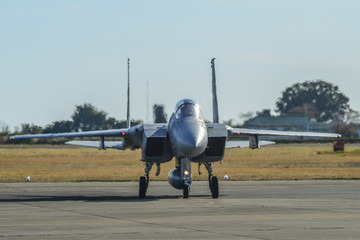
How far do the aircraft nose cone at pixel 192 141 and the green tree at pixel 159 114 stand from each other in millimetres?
9157

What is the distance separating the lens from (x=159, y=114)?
93.5ft

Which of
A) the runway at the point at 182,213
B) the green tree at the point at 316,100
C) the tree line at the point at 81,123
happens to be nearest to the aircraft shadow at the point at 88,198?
the runway at the point at 182,213

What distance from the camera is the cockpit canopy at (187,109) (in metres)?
19.8

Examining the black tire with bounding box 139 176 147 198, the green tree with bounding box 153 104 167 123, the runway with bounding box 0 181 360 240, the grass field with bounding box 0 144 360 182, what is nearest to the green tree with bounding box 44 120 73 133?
the grass field with bounding box 0 144 360 182

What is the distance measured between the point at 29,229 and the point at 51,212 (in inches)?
129

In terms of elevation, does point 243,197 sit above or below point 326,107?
below

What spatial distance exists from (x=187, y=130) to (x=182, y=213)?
4011 millimetres

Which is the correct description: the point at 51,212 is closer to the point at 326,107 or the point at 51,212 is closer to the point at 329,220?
the point at 329,220

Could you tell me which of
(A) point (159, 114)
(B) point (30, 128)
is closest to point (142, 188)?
(A) point (159, 114)

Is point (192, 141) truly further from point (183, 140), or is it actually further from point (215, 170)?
point (215, 170)

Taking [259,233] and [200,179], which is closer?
[259,233]

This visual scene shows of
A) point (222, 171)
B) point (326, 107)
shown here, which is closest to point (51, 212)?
point (222, 171)

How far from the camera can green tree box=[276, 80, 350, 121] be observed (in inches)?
5753

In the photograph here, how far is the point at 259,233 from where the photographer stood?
1173cm
